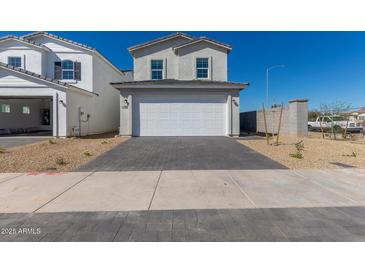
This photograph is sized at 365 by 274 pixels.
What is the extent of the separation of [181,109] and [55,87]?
8213 mm

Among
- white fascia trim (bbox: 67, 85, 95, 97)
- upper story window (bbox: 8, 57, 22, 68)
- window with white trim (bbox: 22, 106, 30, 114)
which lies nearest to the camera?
white fascia trim (bbox: 67, 85, 95, 97)

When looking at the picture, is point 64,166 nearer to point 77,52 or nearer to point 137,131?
point 137,131

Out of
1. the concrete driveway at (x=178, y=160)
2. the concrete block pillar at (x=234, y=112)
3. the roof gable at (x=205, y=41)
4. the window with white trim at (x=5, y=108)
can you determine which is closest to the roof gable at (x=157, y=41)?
the roof gable at (x=205, y=41)

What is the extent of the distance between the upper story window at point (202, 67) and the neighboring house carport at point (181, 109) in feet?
9.85

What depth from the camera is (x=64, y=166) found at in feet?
24.1

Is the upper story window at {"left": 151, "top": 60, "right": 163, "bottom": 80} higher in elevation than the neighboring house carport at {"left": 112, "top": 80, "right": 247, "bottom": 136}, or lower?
higher

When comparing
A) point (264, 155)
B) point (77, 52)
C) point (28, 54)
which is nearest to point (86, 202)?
point (264, 155)

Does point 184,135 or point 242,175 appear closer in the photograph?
point 242,175

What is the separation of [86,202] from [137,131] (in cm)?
1093

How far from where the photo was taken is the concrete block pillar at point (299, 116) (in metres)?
15.0

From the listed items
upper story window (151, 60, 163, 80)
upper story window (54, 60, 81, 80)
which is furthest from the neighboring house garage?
upper story window (151, 60, 163, 80)

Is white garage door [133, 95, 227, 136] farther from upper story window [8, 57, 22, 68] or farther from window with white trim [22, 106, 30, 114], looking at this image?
window with white trim [22, 106, 30, 114]

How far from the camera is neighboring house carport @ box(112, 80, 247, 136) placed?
1487 centimetres

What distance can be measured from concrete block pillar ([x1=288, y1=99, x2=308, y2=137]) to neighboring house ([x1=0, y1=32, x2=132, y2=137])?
1509cm
